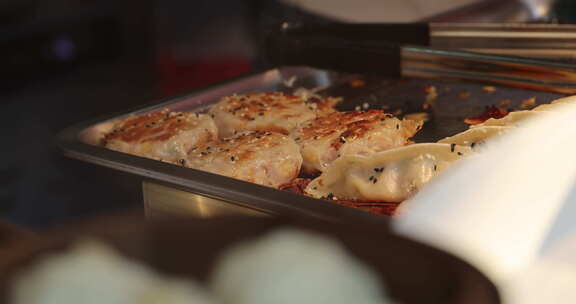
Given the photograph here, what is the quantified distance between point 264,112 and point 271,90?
45cm

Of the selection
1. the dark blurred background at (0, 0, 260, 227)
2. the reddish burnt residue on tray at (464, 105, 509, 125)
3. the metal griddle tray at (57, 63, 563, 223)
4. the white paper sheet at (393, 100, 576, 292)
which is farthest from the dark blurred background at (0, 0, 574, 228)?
the white paper sheet at (393, 100, 576, 292)

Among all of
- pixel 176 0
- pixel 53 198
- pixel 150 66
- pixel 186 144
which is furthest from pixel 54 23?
pixel 186 144

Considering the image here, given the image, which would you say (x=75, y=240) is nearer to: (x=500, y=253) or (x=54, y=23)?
(x=500, y=253)

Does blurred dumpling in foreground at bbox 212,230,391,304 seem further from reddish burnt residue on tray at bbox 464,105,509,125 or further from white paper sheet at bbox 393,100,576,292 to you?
reddish burnt residue on tray at bbox 464,105,509,125

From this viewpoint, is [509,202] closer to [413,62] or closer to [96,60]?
[413,62]

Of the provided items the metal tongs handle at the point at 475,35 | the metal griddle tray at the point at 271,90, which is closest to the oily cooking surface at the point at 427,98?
the metal griddle tray at the point at 271,90

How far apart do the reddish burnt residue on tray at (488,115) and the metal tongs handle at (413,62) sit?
10 cm

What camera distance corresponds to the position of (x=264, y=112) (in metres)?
2.41

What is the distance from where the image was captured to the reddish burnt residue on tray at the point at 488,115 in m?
2.29

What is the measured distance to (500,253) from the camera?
80 centimetres

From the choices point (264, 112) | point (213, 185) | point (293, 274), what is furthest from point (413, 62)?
point (293, 274)

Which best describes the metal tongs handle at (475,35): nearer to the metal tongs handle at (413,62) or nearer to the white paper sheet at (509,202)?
the metal tongs handle at (413,62)

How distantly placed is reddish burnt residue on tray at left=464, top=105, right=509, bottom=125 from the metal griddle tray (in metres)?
0.03

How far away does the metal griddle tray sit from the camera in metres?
1.57
